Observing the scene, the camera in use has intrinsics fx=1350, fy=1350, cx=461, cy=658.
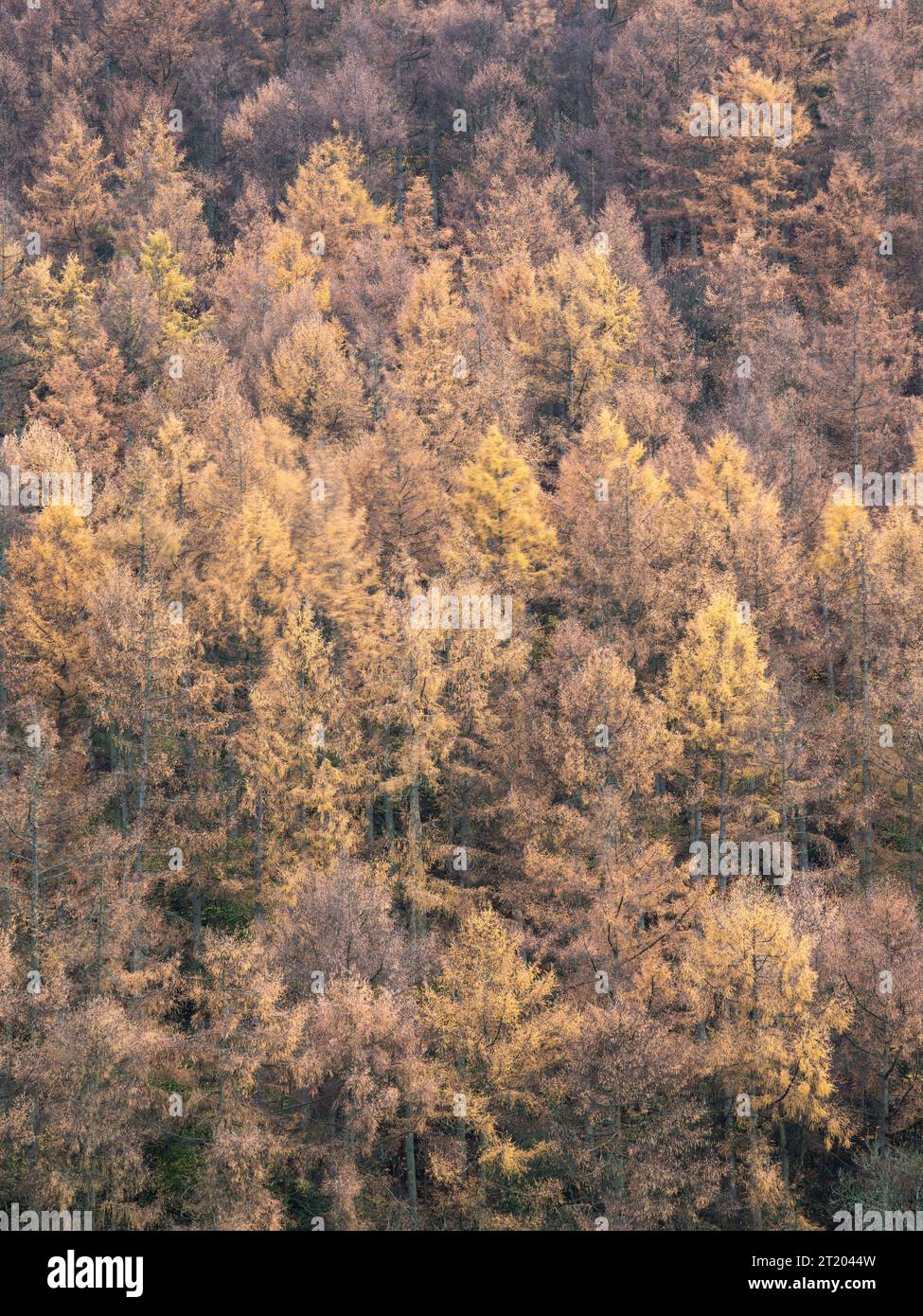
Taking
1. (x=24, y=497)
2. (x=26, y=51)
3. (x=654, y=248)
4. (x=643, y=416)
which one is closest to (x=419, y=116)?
(x=654, y=248)

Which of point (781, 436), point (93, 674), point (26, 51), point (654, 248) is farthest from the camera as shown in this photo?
point (26, 51)

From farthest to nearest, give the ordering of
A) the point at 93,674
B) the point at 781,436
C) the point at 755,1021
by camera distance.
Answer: the point at 781,436, the point at 93,674, the point at 755,1021

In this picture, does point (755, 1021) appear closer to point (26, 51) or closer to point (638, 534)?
point (638, 534)

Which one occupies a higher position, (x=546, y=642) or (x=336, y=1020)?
(x=546, y=642)

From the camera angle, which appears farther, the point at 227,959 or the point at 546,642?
the point at 546,642
